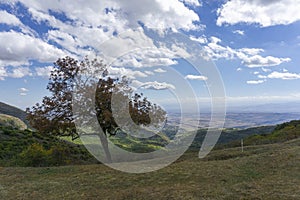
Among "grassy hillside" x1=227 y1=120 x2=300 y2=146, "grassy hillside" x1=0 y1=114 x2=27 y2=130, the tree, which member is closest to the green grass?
the tree

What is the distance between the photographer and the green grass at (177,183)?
11438 millimetres

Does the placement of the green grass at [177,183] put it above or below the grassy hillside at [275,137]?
above

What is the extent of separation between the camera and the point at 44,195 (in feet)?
42.2

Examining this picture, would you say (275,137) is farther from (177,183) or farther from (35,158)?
(35,158)

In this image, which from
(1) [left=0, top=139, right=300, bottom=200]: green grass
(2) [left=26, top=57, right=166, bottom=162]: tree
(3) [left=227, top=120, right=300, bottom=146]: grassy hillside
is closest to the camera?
(1) [left=0, top=139, right=300, bottom=200]: green grass

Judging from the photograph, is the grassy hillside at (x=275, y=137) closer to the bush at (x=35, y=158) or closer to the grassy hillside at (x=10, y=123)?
the bush at (x=35, y=158)

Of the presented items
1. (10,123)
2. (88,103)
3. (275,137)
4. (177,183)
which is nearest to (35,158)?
(88,103)

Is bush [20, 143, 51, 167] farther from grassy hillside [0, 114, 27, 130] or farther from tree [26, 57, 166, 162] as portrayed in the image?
grassy hillside [0, 114, 27, 130]

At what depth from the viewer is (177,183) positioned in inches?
530

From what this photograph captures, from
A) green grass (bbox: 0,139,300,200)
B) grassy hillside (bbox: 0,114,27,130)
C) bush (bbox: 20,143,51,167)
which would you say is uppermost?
grassy hillside (bbox: 0,114,27,130)

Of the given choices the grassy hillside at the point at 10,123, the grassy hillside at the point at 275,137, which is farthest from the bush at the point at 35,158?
the grassy hillside at the point at 10,123

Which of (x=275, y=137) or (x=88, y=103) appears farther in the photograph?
(x=275, y=137)

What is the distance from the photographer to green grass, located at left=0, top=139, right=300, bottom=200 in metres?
11.4

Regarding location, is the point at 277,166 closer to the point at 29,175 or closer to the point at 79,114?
the point at 79,114
